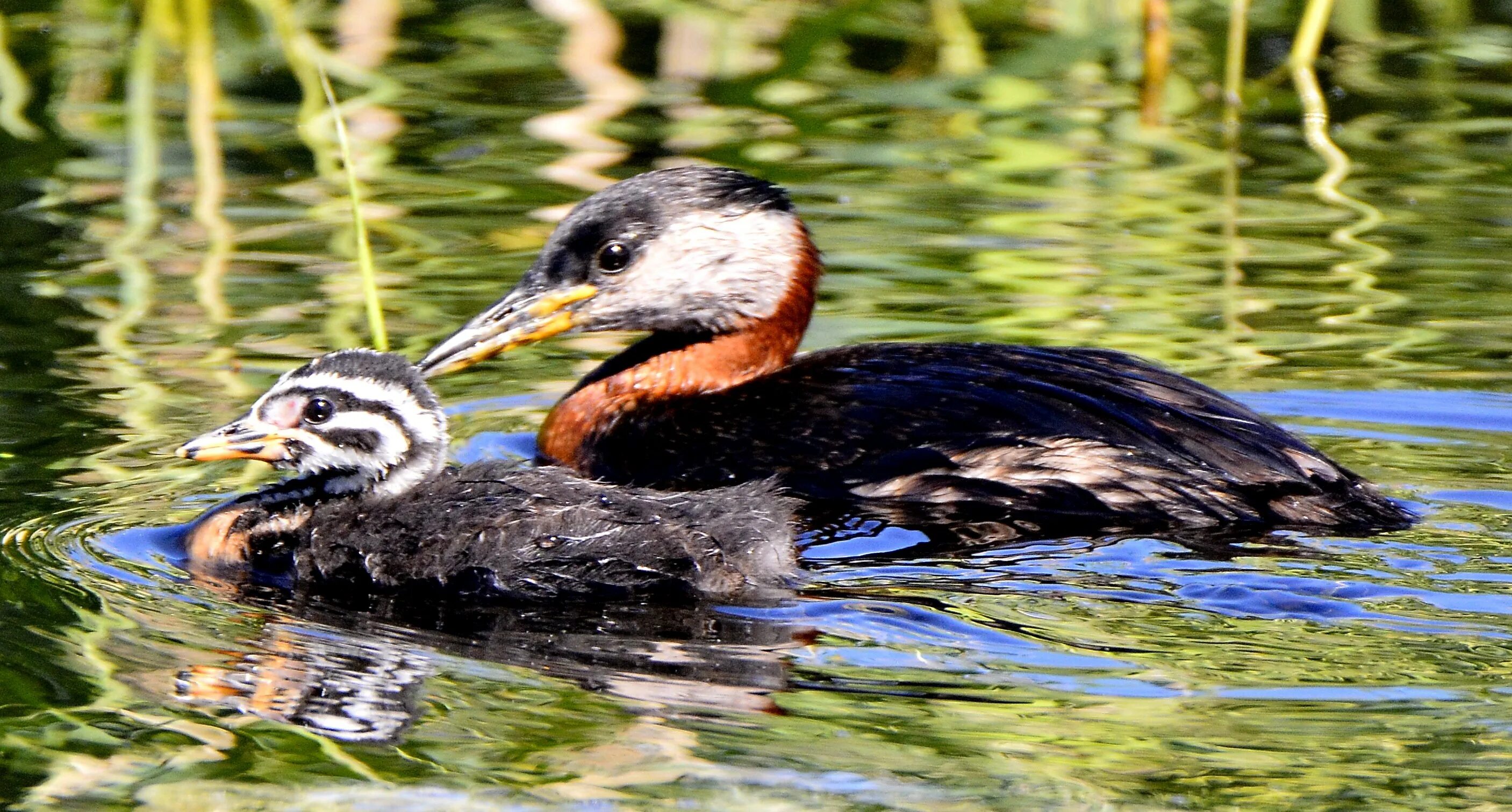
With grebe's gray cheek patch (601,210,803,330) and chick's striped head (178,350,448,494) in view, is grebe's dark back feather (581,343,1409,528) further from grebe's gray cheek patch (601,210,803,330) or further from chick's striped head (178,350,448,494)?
chick's striped head (178,350,448,494)

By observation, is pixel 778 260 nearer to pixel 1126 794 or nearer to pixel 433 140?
pixel 1126 794

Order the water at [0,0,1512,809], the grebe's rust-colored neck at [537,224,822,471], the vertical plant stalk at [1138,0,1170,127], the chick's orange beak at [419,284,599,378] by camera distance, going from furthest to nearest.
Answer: the vertical plant stalk at [1138,0,1170,127], the chick's orange beak at [419,284,599,378], the grebe's rust-colored neck at [537,224,822,471], the water at [0,0,1512,809]

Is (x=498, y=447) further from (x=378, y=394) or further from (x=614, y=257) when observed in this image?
(x=378, y=394)

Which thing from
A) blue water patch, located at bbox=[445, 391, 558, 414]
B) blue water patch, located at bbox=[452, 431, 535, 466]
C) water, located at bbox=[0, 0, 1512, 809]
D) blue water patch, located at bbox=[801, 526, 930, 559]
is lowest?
blue water patch, located at bbox=[452, 431, 535, 466]

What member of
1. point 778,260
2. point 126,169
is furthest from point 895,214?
point 126,169

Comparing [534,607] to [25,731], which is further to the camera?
[534,607]

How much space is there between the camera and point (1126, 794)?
447 cm

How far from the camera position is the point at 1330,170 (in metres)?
11.7

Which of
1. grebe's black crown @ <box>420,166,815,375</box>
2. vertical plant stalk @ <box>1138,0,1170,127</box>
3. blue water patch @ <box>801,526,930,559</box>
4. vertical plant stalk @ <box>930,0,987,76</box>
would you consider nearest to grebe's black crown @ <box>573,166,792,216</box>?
grebe's black crown @ <box>420,166,815,375</box>

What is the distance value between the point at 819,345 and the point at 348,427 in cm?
298

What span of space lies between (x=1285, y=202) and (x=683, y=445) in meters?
5.13

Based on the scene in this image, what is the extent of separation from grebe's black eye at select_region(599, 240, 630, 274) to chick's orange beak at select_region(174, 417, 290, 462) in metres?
1.71

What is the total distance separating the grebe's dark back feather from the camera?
6.46 metres

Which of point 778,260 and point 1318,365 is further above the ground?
point 778,260
